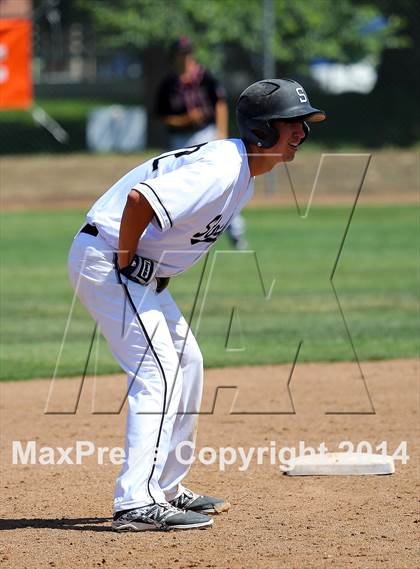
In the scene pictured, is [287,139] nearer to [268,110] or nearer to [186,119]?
[268,110]

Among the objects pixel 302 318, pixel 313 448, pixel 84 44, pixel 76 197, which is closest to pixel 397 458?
pixel 313 448

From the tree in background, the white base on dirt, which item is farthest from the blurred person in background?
the tree in background

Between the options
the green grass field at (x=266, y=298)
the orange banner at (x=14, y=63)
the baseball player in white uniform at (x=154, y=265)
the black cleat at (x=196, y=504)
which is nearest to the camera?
the baseball player in white uniform at (x=154, y=265)

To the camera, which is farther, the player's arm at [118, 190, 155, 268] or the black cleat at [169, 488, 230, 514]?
the black cleat at [169, 488, 230, 514]

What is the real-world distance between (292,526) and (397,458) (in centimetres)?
142

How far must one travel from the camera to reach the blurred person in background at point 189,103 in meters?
14.1

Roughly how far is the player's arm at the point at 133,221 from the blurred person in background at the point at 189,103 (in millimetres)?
9479

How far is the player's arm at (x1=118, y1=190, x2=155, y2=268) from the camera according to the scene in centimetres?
446

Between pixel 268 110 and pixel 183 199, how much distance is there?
0.53 meters

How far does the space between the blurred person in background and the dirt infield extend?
6.04 meters

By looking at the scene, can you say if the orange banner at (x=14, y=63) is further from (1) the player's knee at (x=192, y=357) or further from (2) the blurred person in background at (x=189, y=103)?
(1) the player's knee at (x=192, y=357)

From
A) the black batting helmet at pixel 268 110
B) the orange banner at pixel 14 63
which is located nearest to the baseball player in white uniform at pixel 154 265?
the black batting helmet at pixel 268 110

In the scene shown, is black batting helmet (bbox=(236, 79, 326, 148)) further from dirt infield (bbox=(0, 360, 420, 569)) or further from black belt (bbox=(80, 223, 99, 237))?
dirt infield (bbox=(0, 360, 420, 569))

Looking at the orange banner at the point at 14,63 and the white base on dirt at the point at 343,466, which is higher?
the white base on dirt at the point at 343,466
